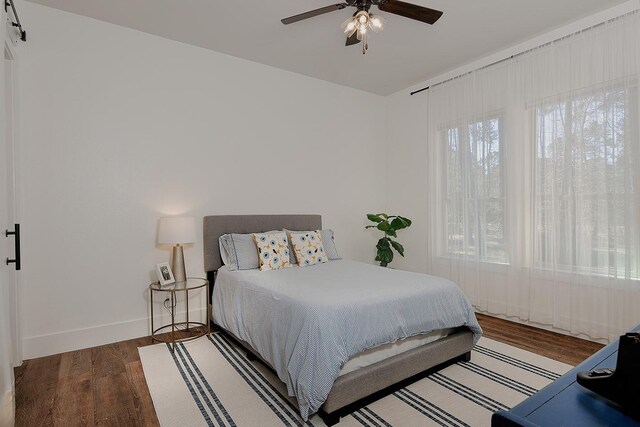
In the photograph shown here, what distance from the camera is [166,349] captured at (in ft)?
10.0

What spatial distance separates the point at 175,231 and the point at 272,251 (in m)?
0.92

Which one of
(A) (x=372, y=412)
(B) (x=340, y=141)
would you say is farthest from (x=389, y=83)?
(A) (x=372, y=412)

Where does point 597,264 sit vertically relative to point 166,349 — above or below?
above

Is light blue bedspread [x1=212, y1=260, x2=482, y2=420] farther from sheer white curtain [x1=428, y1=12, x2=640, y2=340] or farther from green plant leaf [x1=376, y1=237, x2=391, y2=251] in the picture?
green plant leaf [x1=376, y1=237, x2=391, y2=251]

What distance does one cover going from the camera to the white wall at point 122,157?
296 cm

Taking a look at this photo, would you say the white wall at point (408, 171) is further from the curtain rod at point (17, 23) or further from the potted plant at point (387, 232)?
the curtain rod at point (17, 23)

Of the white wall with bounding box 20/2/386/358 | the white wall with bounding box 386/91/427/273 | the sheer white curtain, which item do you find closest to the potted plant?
the white wall with bounding box 386/91/427/273

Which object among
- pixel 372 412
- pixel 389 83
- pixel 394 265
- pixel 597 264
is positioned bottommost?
pixel 372 412

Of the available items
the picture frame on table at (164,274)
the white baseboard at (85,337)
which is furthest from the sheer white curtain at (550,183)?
the white baseboard at (85,337)

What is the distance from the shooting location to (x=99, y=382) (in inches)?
97.9

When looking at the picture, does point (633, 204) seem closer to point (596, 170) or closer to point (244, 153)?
point (596, 170)

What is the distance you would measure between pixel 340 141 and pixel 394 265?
199cm

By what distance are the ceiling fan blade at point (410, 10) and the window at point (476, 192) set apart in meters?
1.89

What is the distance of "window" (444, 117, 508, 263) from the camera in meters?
3.89
